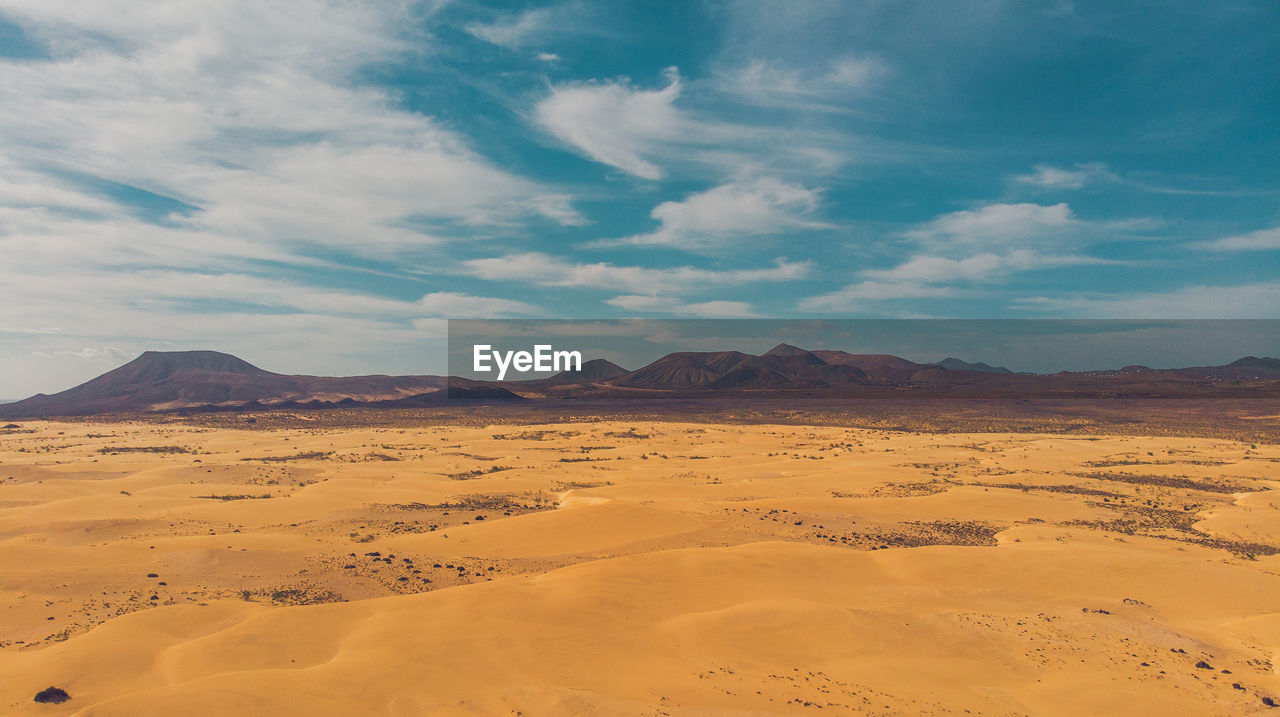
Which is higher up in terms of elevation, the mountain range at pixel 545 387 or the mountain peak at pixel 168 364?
the mountain peak at pixel 168 364

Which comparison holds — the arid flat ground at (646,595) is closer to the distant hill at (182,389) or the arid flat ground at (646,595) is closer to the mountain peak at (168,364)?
the distant hill at (182,389)

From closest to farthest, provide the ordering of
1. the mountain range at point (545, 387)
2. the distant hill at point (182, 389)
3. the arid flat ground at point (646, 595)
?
1. the arid flat ground at point (646, 595)
2. the mountain range at point (545, 387)
3. the distant hill at point (182, 389)

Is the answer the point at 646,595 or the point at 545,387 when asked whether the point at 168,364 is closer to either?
the point at 545,387

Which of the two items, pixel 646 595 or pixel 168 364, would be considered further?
pixel 168 364

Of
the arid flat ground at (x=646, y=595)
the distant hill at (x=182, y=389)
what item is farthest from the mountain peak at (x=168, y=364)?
the arid flat ground at (x=646, y=595)

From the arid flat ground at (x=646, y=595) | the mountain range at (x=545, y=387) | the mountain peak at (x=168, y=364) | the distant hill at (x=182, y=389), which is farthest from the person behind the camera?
the mountain peak at (x=168, y=364)

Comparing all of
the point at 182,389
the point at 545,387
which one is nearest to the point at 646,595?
the point at 545,387
